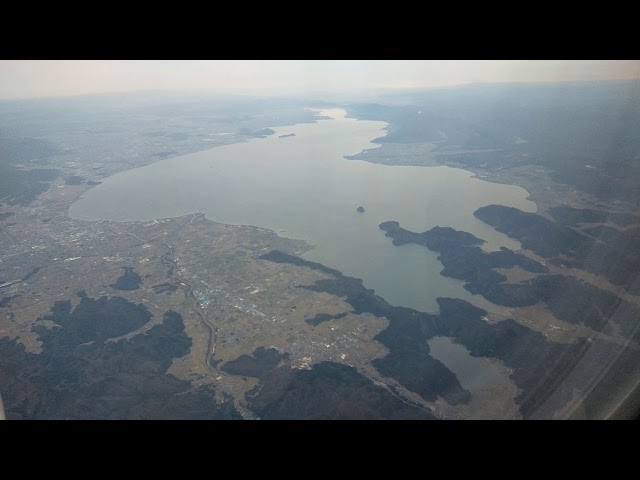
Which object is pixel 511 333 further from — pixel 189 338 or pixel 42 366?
Answer: pixel 42 366

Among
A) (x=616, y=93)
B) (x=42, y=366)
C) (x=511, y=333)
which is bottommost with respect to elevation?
(x=42, y=366)

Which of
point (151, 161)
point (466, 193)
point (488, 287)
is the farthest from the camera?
point (151, 161)

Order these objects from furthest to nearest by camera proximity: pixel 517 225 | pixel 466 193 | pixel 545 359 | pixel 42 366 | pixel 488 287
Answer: pixel 466 193 → pixel 517 225 → pixel 488 287 → pixel 42 366 → pixel 545 359
